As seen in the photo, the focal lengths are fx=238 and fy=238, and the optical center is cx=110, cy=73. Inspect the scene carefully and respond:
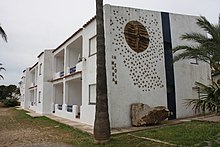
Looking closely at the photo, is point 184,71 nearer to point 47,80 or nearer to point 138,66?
point 138,66

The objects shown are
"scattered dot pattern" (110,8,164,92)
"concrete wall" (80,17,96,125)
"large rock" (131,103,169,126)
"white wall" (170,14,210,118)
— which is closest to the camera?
"large rock" (131,103,169,126)

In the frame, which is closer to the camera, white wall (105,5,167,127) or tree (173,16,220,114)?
tree (173,16,220,114)

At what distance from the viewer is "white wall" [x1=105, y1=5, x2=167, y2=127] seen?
1413 centimetres

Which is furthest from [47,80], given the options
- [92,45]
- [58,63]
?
[92,45]

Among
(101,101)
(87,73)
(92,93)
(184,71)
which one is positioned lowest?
(101,101)

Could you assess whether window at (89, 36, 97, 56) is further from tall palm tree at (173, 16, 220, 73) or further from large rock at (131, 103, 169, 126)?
tall palm tree at (173, 16, 220, 73)

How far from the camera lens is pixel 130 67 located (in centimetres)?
1489

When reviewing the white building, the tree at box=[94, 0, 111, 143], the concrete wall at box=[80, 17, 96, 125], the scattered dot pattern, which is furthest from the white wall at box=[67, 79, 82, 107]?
the tree at box=[94, 0, 111, 143]

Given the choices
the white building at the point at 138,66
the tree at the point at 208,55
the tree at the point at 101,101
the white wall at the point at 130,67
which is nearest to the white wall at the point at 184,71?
the white building at the point at 138,66

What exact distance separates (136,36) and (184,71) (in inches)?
191

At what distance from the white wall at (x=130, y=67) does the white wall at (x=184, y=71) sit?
1404 mm

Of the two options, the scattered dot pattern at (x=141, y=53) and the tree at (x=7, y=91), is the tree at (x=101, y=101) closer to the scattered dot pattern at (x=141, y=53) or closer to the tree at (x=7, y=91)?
the scattered dot pattern at (x=141, y=53)

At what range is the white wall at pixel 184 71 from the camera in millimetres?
17031

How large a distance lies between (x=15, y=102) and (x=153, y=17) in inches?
1826
